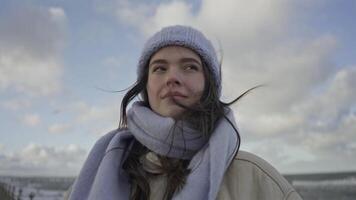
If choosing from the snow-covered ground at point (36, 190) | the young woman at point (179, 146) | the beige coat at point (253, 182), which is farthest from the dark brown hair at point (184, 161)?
the snow-covered ground at point (36, 190)

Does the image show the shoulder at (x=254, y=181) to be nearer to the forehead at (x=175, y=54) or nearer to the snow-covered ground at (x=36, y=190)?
the forehead at (x=175, y=54)

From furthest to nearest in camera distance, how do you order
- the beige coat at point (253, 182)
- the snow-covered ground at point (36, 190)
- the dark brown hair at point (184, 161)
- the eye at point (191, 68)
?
the snow-covered ground at point (36, 190)
the eye at point (191, 68)
the dark brown hair at point (184, 161)
the beige coat at point (253, 182)

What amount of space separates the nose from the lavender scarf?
0.17 metres

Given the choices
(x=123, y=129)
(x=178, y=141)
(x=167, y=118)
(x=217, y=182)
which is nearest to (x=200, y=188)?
(x=217, y=182)

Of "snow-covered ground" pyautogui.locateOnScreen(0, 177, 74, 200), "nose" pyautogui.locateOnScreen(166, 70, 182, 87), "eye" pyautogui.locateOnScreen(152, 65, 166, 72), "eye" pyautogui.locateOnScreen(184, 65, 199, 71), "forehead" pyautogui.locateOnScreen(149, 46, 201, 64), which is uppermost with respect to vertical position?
"forehead" pyautogui.locateOnScreen(149, 46, 201, 64)

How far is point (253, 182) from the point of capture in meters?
1.69

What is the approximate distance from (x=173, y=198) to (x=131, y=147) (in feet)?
1.55

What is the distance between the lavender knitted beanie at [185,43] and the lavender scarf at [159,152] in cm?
27

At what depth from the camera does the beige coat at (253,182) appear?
163cm

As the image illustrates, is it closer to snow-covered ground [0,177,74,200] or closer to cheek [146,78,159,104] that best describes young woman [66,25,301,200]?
cheek [146,78,159,104]

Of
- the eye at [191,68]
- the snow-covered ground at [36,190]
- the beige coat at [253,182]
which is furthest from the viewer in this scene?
the snow-covered ground at [36,190]

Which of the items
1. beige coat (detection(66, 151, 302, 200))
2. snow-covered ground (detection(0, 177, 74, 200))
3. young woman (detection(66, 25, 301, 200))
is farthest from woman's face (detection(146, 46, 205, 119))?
snow-covered ground (detection(0, 177, 74, 200))

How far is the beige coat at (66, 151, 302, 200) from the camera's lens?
64.2 inches

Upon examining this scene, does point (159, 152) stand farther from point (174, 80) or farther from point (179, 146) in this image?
point (174, 80)
